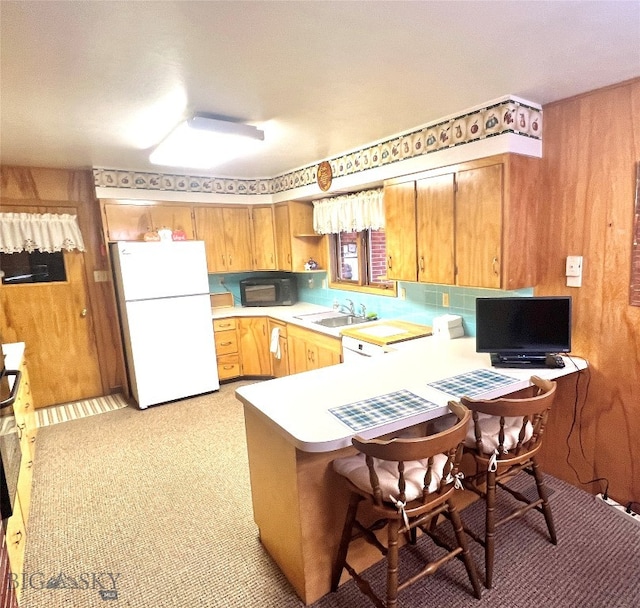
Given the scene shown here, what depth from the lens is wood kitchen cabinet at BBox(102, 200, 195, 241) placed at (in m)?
3.77

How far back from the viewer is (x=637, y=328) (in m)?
2.04

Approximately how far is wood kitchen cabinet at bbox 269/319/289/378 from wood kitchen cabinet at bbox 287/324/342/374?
9cm

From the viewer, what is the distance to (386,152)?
2.96m

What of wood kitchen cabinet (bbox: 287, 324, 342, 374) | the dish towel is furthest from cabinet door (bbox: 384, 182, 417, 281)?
the dish towel

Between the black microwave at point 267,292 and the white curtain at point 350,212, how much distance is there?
918 mm

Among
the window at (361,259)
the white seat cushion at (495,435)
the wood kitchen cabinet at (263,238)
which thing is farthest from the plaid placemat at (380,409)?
the wood kitchen cabinet at (263,238)

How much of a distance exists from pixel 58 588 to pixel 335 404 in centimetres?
160

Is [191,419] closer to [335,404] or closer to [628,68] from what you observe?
[335,404]

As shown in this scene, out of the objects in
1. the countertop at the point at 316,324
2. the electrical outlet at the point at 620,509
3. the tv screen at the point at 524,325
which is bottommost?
the electrical outlet at the point at 620,509

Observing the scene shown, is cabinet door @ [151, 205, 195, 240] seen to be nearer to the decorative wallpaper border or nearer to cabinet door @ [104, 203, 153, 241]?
cabinet door @ [104, 203, 153, 241]

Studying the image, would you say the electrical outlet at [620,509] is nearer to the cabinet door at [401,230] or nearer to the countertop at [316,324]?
the countertop at [316,324]

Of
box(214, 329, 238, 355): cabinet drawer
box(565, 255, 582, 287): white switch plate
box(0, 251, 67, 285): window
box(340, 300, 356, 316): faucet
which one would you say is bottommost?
box(214, 329, 238, 355): cabinet drawer

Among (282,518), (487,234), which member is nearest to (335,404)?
(282,518)

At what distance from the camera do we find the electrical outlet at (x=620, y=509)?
6.92ft
